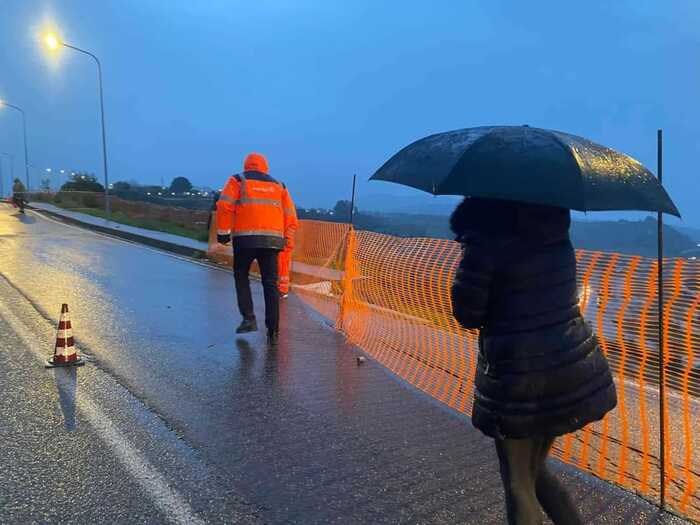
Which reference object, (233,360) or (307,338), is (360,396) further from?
(307,338)

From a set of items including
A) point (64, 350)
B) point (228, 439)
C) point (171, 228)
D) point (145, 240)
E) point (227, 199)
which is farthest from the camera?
point (171, 228)

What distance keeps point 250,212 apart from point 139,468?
3497mm

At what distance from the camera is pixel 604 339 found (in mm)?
4059

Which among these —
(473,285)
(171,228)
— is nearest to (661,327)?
(473,285)

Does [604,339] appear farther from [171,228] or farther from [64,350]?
[171,228]

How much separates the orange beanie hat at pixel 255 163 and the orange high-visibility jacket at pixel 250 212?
2.3 inches

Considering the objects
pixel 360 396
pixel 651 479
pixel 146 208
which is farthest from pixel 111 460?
pixel 146 208

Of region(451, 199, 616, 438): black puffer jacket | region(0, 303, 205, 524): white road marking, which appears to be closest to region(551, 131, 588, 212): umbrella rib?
region(451, 199, 616, 438): black puffer jacket

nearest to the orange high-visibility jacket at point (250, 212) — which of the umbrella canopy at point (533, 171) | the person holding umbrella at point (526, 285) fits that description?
the umbrella canopy at point (533, 171)

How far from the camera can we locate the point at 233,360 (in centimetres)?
598

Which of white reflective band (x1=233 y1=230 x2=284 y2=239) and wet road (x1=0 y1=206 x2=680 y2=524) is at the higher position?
white reflective band (x1=233 y1=230 x2=284 y2=239)

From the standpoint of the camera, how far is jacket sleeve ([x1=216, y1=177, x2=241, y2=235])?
21.4 ft

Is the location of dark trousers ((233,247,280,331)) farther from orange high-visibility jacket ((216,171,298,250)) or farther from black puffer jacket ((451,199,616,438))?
black puffer jacket ((451,199,616,438))

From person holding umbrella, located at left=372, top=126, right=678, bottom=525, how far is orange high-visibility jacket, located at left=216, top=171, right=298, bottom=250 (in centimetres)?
442
